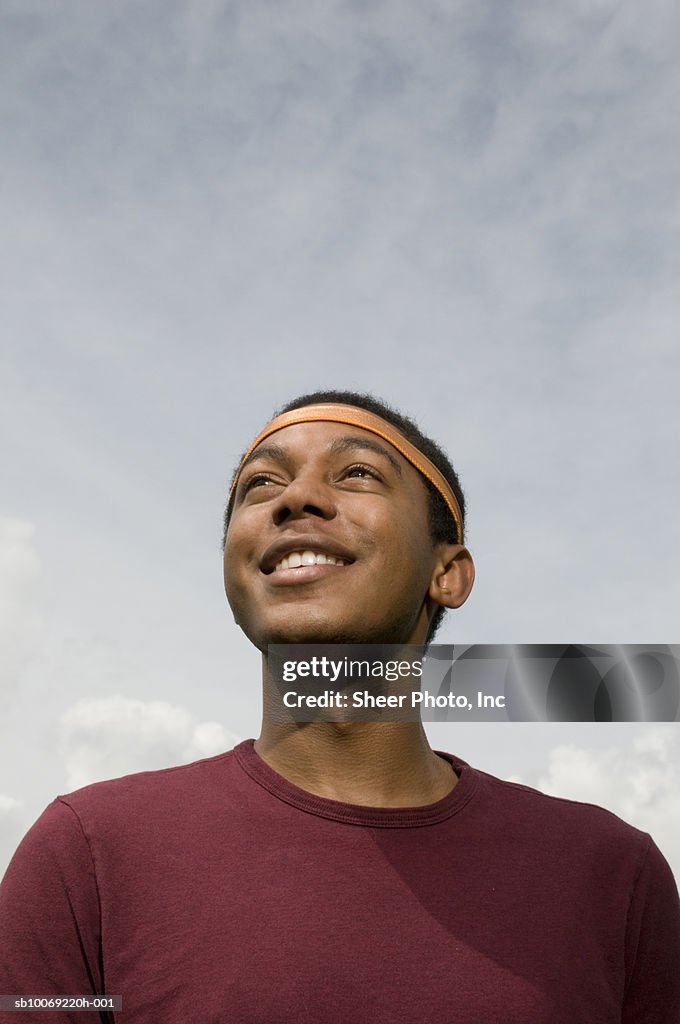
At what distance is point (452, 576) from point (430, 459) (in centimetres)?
75

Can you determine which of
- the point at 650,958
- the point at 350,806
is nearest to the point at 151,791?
the point at 350,806

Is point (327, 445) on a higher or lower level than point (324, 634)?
higher

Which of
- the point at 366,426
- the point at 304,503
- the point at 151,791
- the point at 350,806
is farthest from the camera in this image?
the point at 366,426

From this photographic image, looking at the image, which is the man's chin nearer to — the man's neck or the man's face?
the man's face

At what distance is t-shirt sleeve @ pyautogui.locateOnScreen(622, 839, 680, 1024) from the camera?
414 cm

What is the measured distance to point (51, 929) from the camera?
3.51 m

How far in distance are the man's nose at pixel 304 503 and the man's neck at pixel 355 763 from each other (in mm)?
962

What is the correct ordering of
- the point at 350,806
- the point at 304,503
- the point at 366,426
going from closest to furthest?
the point at 350,806
the point at 304,503
the point at 366,426

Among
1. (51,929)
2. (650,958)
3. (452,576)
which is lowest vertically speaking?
(650,958)

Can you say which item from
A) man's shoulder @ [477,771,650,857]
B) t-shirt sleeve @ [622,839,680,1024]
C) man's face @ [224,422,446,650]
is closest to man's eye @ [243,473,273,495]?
man's face @ [224,422,446,650]

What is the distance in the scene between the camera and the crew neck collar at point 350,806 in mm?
3867

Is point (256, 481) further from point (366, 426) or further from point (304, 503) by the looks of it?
point (366, 426)

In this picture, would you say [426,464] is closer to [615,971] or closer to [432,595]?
[432,595]

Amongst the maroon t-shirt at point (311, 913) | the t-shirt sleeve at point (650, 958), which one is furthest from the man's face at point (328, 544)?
the t-shirt sleeve at point (650, 958)
